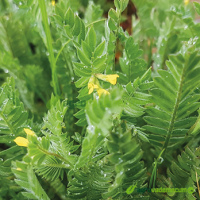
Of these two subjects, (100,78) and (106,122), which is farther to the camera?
(100,78)

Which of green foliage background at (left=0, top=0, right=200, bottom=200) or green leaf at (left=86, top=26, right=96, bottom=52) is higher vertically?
green leaf at (left=86, top=26, right=96, bottom=52)

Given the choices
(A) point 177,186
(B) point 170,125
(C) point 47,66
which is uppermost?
(C) point 47,66

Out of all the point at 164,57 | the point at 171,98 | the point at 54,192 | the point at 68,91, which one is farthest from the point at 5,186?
the point at 164,57

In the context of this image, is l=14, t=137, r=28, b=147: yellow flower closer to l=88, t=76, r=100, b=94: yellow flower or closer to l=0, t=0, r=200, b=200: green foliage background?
l=0, t=0, r=200, b=200: green foliage background

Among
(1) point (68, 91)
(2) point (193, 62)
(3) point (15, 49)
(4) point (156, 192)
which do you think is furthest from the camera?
(3) point (15, 49)

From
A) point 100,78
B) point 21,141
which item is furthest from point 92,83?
point 21,141

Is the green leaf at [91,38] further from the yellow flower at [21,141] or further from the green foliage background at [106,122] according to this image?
the yellow flower at [21,141]

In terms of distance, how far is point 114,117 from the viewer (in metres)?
0.42

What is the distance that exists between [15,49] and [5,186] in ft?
1.27

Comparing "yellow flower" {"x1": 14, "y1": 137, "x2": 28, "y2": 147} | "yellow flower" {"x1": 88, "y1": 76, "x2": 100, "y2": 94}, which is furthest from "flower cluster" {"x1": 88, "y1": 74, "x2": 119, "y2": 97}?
"yellow flower" {"x1": 14, "y1": 137, "x2": 28, "y2": 147}

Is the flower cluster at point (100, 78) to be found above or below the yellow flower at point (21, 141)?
above

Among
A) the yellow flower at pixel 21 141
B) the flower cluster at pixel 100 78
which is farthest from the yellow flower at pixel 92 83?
the yellow flower at pixel 21 141

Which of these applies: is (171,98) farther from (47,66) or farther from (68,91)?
(47,66)

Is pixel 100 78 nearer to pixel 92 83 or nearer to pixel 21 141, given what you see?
pixel 92 83
